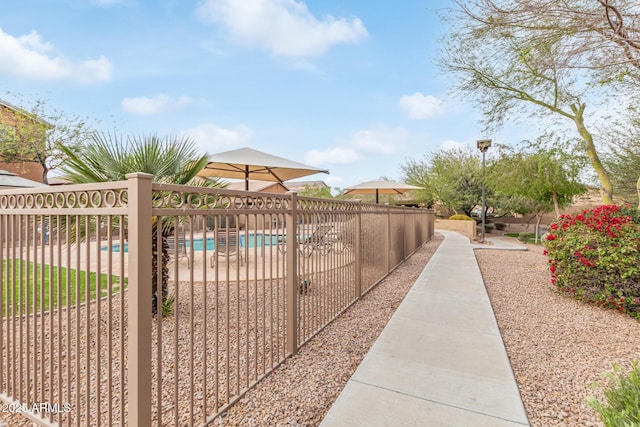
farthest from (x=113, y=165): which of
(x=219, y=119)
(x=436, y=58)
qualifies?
(x=219, y=119)

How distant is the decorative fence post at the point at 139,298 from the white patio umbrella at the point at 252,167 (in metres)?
5.05

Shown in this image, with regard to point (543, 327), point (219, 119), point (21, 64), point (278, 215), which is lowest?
point (543, 327)

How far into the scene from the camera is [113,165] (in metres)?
3.39

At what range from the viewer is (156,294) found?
2826 millimetres

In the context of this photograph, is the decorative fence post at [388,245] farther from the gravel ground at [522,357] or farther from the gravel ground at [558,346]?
the gravel ground at [558,346]

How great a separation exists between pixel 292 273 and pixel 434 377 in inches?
65.5

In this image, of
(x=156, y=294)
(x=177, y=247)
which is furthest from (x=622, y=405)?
(x=156, y=294)

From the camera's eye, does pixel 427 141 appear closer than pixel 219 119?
No

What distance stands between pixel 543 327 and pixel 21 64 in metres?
20.8

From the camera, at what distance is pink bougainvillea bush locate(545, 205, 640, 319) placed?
4.48 meters

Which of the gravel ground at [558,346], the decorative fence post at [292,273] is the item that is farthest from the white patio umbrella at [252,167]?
the gravel ground at [558,346]

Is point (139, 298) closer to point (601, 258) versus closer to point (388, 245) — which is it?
point (388, 245)

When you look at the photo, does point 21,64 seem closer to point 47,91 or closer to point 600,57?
point 47,91

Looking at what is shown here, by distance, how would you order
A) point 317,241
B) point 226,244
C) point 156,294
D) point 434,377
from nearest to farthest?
point 226,244, point 434,377, point 156,294, point 317,241
